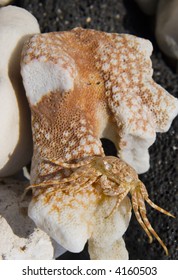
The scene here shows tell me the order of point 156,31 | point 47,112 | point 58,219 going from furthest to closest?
1. point 156,31
2. point 47,112
3. point 58,219

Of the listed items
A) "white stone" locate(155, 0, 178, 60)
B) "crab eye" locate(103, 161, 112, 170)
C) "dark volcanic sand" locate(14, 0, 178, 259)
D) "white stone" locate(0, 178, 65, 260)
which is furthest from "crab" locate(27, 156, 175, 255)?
"white stone" locate(155, 0, 178, 60)

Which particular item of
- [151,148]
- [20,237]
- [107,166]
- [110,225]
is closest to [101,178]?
[107,166]

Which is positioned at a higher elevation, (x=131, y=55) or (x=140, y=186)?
(x=131, y=55)

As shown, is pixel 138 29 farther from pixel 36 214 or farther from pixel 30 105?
pixel 36 214

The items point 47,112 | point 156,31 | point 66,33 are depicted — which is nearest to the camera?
point 47,112

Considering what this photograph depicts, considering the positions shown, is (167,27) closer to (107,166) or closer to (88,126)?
(88,126)

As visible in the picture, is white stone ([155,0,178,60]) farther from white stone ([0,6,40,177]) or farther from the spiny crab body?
white stone ([0,6,40,177])

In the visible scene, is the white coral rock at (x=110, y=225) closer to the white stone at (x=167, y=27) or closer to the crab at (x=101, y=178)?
the crab at (x=101, y=178)
